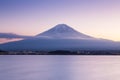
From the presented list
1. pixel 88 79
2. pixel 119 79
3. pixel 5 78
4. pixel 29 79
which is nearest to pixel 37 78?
pixel 29 79

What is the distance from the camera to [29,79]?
1722cm

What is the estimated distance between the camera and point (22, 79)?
16.9 meters

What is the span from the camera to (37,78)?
58.4ft

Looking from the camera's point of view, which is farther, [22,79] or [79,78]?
[79,78]

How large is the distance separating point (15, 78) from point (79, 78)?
12.4 ft

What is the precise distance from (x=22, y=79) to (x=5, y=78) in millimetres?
1271

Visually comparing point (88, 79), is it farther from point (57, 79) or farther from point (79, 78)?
point (57, 79)

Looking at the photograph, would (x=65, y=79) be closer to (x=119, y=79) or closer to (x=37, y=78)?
(x=37, y=78)

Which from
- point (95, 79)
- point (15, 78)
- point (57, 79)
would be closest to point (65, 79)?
point (57, 79)

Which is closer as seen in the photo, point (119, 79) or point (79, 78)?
point (119, 79)

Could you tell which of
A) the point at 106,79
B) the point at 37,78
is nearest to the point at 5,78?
the point at 37,78

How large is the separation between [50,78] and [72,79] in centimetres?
129

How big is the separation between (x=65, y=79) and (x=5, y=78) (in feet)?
11.1

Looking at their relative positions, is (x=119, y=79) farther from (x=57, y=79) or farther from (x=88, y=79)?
(x=57, y=79)
